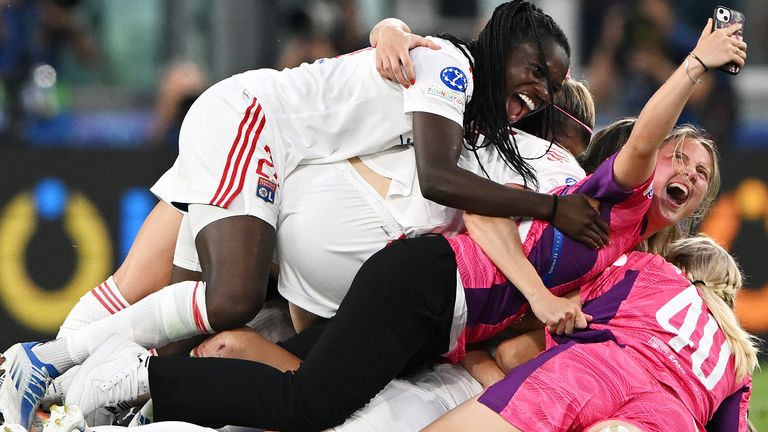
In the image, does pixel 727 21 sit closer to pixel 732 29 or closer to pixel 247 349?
pixel 732 29

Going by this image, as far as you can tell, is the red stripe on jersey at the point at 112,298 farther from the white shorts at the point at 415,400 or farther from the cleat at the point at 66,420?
the white shorts at the point at 415,400

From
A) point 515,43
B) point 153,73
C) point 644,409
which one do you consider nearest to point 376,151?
point 515,43

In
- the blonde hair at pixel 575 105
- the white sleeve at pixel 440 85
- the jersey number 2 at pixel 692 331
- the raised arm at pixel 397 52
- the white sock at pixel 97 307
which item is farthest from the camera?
the blonde hair at pixel 575 105

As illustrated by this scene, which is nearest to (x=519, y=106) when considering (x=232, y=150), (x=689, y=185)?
(x=689, y=185)

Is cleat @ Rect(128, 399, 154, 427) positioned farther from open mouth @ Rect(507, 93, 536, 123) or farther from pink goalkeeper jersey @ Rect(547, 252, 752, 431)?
open mouth @ Rect(507, 93, 536, 123)

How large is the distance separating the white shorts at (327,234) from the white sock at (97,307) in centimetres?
64

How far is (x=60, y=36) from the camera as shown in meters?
7.77

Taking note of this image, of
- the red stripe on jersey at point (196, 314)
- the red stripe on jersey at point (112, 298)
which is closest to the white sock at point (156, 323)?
the red stripe on jersey at point (196, 314)

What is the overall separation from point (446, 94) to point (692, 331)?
1054 millimetres

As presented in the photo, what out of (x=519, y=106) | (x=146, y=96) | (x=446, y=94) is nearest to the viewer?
(x=446, y=94)

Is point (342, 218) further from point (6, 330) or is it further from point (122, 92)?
point (122, 92)

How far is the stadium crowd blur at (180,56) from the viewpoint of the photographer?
743cm

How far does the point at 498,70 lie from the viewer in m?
4.18

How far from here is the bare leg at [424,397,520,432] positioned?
3.39 m
